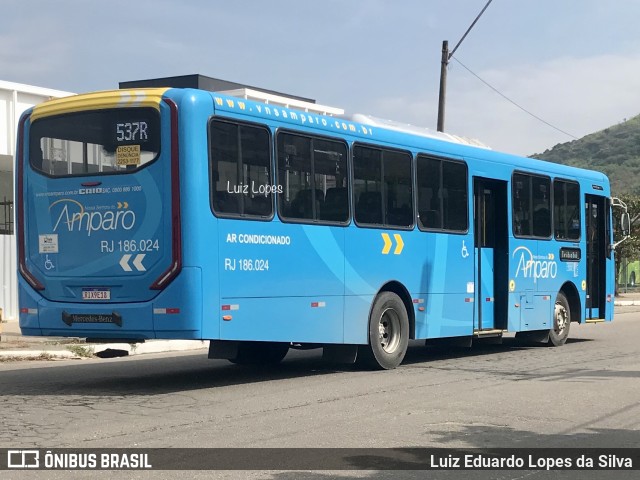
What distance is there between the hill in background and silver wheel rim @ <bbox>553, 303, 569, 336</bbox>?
94427mm

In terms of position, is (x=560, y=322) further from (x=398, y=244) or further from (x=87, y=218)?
(x=87, y=218)

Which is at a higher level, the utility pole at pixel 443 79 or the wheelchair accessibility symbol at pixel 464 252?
the utility pole at pixel 443 79

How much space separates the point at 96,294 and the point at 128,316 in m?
0.54

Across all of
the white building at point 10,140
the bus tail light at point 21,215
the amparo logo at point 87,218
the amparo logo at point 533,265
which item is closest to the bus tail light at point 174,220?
the amparo logo at point 87,218

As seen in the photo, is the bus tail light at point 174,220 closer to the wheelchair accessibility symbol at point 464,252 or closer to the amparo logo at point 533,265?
the wheelchair accessibility symbol at point 464,252

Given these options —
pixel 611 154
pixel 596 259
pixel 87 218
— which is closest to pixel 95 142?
pixel 87 218

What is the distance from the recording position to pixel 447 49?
2694 centimetres

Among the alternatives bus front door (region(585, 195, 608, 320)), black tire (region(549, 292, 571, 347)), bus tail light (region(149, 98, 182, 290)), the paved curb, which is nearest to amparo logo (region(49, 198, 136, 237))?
bus tail light (region(149, 98, 182, 290))

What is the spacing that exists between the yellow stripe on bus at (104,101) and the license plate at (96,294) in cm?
208

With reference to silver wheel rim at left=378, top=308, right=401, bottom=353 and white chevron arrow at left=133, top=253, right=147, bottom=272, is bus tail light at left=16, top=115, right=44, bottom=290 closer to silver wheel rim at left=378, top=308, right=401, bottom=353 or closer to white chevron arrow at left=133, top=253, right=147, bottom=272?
white chevron arrow at left=133, top=253, right=147, bottom=272

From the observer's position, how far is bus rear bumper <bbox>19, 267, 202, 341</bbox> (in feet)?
35.3

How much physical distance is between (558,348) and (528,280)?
168 cm

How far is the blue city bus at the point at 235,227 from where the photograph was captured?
10.9 meters

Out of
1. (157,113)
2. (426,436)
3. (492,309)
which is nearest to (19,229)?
(157,113)
